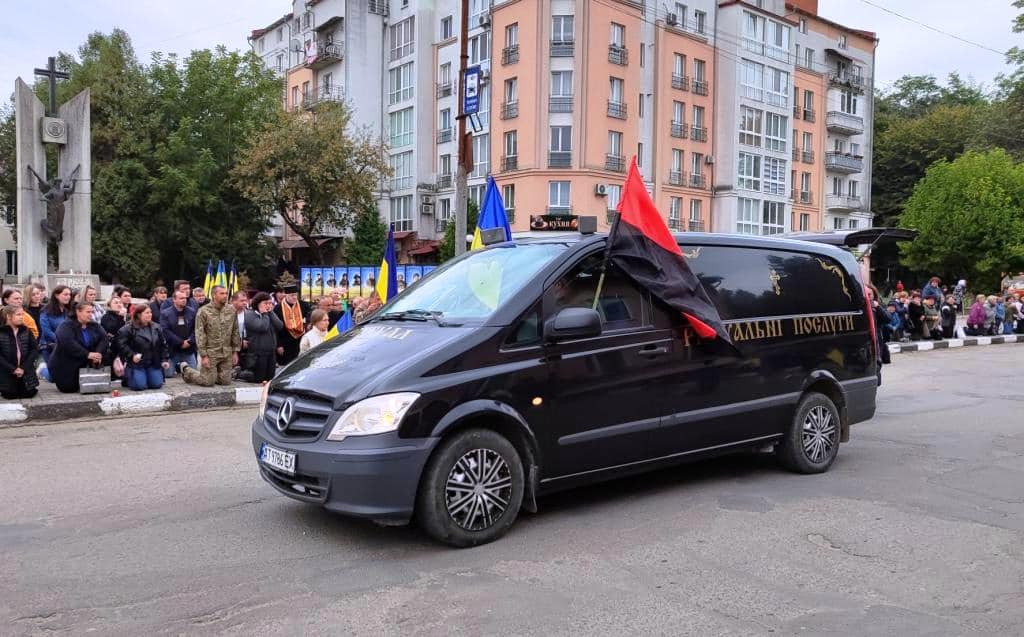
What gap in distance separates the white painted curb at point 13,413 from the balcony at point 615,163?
115 feet

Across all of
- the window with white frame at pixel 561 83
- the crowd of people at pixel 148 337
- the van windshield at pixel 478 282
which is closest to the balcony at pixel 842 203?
the window with white frame at pixel 561 83

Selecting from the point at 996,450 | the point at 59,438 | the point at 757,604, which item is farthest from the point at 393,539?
the point at 996,450

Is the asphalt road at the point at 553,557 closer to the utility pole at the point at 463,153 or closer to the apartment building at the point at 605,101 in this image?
the utility pole at the point at 463,153

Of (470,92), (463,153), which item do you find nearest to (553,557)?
(463,153)

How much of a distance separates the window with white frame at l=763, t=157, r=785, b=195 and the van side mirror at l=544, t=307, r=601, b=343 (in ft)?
158

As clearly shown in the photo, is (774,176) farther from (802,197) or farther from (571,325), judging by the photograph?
(571,325)

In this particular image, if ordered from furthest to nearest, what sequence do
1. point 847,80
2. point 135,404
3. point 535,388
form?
point 847,80 < point 135,404 < point 535,388

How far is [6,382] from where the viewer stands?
396 inches

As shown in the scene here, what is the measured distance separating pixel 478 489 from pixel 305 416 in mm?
1151

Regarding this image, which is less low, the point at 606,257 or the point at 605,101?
the point at 605,101

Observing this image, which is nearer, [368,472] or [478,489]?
[368,472]

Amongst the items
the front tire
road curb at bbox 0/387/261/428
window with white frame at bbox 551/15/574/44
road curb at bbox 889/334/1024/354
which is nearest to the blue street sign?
road curb at bbox 0/387/261/428

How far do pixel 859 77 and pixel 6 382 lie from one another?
2398 inches

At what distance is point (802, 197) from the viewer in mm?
54688
